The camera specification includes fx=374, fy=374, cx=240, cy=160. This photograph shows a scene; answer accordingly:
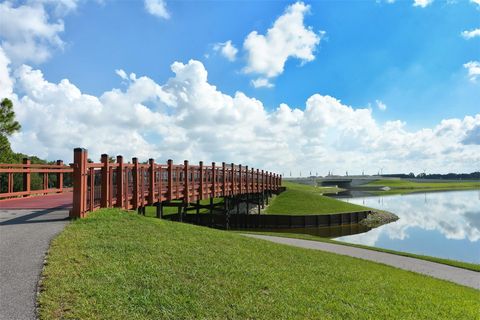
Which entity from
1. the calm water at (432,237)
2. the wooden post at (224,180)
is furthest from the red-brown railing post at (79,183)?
the calm water at (432,237)

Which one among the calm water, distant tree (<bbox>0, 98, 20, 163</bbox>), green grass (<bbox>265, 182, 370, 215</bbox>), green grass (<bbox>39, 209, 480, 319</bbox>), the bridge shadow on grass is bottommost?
the calm water

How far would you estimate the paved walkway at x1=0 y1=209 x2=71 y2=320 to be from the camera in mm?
5242

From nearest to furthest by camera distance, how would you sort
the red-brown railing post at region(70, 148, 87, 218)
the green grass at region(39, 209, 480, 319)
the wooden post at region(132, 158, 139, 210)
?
the green grass at region(39, 209, 480, 319) < the red-brown railing post at region(70, 148, 87, 218) < the wooden post at region(132, 158, 139, 210)

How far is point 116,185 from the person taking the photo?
14094mm

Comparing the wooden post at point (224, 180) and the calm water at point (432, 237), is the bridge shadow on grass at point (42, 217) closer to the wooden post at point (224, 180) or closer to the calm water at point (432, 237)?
the wooden post at point (224, 180)

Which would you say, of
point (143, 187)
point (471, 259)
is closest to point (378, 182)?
point (471, 259)

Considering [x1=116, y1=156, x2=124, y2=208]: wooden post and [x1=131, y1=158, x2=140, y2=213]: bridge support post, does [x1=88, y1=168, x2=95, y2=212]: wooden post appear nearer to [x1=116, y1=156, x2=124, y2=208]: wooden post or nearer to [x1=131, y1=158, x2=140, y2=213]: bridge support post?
[x1=116, y1=156, x2=124, y2=208]: wooden post

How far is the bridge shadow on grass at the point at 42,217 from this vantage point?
405 inches

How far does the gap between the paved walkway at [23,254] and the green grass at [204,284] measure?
8.8 inches

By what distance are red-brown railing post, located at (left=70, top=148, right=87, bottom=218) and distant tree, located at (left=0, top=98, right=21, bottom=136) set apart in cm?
2115

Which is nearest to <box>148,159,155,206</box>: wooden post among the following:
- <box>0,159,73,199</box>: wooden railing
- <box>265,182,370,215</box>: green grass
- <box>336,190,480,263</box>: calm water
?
<box>0,159,73,199</box>: wooden railing

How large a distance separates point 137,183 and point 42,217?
15.7 feet

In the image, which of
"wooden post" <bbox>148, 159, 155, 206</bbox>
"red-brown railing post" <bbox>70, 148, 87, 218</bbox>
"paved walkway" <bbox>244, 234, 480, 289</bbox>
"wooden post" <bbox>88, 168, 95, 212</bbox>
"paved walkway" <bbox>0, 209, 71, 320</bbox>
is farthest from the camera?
"wooden post" <bbox>148, 159, 155, 206</bbox>

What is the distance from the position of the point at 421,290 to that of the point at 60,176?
18.9 metres
